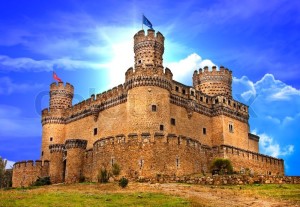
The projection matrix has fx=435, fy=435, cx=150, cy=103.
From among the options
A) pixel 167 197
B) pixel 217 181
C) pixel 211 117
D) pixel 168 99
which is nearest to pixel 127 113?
pixel 168 99

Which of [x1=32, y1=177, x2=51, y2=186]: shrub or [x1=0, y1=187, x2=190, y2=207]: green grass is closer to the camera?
[x1=0, y1=187, x2=190, y2=207]: green grass

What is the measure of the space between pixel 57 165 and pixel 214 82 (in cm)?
2060

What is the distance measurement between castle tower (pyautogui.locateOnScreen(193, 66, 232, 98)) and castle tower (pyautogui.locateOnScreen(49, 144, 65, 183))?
18039 mm

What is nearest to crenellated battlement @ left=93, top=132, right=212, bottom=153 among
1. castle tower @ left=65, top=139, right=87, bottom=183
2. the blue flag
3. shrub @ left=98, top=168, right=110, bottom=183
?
shrub @ left=98, top=168, right=110, bottom=183

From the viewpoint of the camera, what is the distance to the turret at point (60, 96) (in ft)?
179

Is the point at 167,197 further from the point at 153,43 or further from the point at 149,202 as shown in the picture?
the point at 153,43

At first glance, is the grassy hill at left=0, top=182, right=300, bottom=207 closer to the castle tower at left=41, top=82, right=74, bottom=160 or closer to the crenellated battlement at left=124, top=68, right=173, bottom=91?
the crenellated battlement at left=124, top=68, right=173, bottom=91

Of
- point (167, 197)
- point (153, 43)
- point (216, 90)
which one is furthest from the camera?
point (216, 90)

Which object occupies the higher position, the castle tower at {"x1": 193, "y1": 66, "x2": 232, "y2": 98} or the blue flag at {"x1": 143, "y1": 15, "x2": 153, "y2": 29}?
the blue flag at {"x1": 143, "y1": 15, "x2": 153, "y2": 29}

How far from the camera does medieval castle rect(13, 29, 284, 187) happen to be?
3438 centimetres

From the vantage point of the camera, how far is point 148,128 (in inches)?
1496

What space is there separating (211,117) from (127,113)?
12366 millimetres

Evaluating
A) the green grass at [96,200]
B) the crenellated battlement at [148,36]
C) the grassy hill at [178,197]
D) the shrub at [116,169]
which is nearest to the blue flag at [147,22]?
the crenellated battlement at [148,36]

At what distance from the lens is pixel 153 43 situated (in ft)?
145
